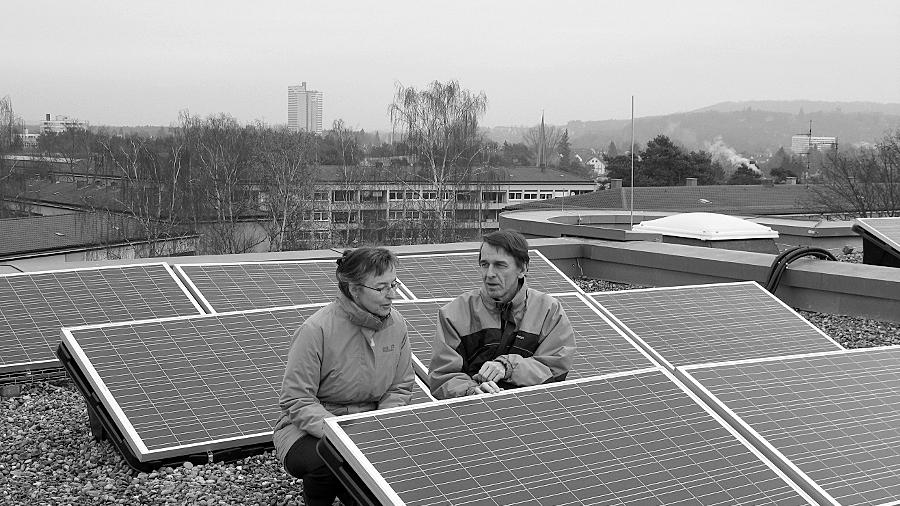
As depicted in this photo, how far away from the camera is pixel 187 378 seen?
619 centimetres

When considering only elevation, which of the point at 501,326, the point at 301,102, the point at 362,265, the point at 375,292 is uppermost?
the point at 301,102

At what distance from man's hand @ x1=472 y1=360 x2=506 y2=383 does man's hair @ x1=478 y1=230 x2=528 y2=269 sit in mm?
578

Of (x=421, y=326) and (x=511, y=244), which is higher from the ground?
(x=511, y=244)

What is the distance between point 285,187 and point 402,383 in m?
46.7

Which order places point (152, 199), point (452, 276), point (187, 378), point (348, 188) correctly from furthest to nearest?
1. point (348, 188)
2. point (152, 199)
3. point (452, 276)
4. point (187, 378)

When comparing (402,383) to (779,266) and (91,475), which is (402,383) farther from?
(779,266)

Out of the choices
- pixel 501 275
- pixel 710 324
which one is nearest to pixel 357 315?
pixel 501 275

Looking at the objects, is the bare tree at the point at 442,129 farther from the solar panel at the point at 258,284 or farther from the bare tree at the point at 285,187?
the solar panel at the point at 258,284

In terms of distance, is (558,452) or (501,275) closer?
(558,452)

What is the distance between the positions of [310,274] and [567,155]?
506 ft

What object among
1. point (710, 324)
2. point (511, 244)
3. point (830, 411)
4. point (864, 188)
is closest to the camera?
point (511, 244)

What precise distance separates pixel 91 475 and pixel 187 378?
793 mm

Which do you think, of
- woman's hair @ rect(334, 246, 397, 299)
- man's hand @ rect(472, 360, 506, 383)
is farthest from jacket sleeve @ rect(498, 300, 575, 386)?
woman's hair @ rect(334, 246, 397, 299)

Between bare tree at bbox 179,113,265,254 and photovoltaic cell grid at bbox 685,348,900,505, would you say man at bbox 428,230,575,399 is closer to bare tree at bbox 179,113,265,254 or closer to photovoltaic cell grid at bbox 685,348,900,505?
photovoltaic cell grid at bbox 685,348,900,505
